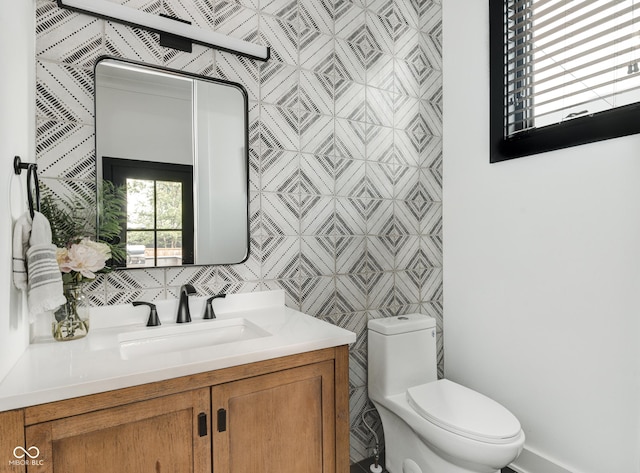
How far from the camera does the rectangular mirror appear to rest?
1362 mm

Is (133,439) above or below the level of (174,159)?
below

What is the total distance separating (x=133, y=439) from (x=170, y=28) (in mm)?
1375

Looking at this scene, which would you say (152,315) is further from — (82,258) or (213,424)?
(213,424)

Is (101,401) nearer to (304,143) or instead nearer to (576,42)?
(304,143)

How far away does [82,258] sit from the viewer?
112 centimetres

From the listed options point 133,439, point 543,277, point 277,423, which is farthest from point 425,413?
point 133,439

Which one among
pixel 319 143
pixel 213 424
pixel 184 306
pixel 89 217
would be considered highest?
pixel 319 143

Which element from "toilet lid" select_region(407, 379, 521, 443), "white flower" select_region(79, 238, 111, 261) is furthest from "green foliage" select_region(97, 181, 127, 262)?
"toilet lid" select_region(407, 379, 521, 443)

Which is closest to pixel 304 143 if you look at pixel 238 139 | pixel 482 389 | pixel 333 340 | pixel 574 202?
pixel 238 139

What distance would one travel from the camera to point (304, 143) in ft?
5.73

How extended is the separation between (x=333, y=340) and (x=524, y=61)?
1.69m

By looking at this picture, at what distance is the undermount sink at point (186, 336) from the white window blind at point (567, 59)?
1587mm

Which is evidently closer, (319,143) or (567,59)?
(567,59)

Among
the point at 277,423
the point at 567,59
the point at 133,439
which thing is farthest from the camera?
the point at 567,59
